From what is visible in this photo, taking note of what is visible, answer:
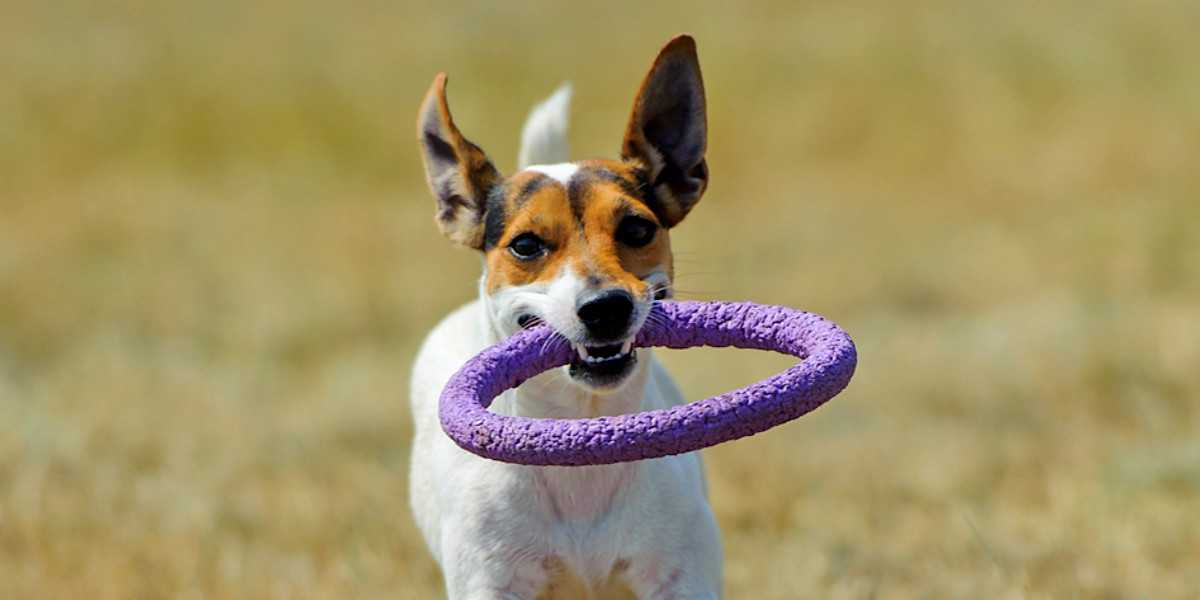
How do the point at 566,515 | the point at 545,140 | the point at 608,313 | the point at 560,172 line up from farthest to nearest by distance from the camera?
the point at 545,140 < the point at 560,172 < the point at 566,515 < the point at 608,313

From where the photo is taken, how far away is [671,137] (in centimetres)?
546

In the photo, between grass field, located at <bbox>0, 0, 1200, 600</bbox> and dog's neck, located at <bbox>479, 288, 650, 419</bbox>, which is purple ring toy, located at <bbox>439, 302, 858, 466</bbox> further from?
grass field, located at <bbox>0, 0, 1200, 600</bbox>

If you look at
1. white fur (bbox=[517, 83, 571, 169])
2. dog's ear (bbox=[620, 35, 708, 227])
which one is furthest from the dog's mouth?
white fur (bbox=[517, 83, 571, 169])

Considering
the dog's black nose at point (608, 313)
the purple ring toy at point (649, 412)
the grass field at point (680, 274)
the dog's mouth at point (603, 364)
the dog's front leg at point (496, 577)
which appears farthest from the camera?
the grass field at point (680, 274)

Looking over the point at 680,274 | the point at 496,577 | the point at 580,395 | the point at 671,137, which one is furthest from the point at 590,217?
the point at 680,274

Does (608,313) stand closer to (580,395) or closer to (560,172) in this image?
(580,395)

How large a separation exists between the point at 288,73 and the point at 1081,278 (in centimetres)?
896

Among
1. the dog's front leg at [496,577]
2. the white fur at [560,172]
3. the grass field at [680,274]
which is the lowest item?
the grass field at [680,274]

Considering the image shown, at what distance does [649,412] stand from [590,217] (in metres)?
0.81

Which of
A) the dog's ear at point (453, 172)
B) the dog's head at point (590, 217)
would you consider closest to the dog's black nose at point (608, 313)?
the dog's head at point (590, 217)

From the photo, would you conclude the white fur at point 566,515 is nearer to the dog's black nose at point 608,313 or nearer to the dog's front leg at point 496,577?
the dog's front leg at point 496,577

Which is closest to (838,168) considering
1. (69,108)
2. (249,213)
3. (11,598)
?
(249,213)

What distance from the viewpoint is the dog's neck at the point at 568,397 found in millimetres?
4996

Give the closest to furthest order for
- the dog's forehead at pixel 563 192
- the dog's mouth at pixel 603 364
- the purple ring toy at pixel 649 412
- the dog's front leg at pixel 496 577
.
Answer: the purple ring toy at pixel 649 412
the dog's mouth at pixel 603 364
the dog's front leg at pixel 496 577
the dog's forehead at pixel 563 192
